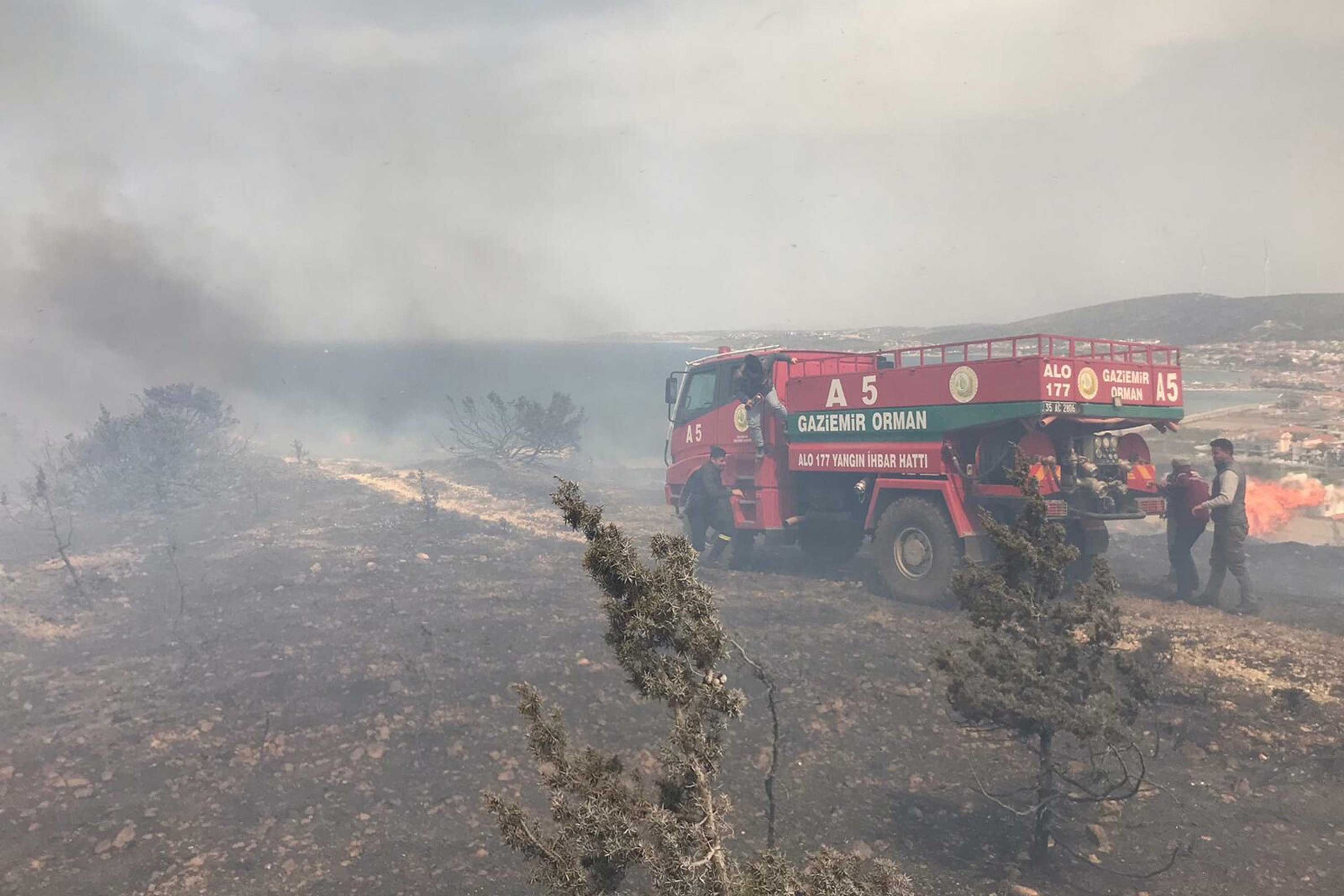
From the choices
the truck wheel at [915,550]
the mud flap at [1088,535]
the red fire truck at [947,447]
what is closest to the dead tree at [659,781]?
the red fire truck at [947,447]

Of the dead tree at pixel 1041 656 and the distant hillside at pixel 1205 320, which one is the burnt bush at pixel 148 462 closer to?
the dead tree at pixel 1041 656

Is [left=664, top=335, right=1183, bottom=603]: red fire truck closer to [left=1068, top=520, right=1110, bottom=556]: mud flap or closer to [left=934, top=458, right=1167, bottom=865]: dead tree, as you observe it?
[left=1068, top=520, right=1110, bottom=556]: mud flap

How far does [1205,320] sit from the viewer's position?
2700cm

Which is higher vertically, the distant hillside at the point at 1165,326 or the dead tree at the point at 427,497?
the distant hillside at the point at 1165,326

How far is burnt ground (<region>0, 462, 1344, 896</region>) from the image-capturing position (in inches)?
189

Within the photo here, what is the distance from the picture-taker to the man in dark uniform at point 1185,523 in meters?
9.64

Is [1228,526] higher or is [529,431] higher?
[529,431]

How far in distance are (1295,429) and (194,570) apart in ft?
64.5

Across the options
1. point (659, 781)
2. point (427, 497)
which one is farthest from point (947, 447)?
point (427, 497)

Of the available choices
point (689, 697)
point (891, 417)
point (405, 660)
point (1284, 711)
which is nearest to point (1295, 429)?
point (891, 417)

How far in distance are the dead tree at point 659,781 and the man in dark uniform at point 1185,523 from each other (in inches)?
345

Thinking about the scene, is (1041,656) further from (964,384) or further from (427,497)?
(427,497)

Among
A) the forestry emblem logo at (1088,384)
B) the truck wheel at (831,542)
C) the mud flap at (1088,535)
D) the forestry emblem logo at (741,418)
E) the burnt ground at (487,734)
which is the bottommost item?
the burnt ground at (487,734)

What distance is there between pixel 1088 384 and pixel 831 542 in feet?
13.6
